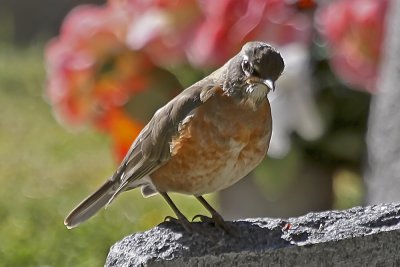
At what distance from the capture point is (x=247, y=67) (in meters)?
2.90

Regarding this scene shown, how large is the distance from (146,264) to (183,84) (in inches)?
87.7

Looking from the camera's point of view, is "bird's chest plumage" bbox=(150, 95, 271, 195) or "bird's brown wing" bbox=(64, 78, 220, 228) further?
"bird's brown wing" bbox=(64, 78, 220, 228)

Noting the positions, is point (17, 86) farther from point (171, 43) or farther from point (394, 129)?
point (394, 129)

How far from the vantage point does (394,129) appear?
4023 mm

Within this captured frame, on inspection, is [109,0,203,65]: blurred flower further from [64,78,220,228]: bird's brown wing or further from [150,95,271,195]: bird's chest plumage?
[150,95,271,195]: bird's chest plumage

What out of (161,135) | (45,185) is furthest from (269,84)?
(45,185)

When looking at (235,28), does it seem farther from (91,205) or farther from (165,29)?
(91,205)

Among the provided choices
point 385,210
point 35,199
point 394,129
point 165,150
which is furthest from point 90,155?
point 385,210

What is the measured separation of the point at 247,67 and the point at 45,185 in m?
3.24

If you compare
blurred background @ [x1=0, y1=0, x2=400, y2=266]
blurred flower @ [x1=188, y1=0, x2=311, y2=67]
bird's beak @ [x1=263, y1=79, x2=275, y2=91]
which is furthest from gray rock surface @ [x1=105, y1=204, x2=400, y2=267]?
blurred flower @ [x1=188, y1=0, x2=311, y2=67]

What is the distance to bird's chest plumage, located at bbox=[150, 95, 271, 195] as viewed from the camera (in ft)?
9.37

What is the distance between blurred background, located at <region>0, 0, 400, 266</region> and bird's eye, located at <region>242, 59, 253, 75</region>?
1218 millimetres

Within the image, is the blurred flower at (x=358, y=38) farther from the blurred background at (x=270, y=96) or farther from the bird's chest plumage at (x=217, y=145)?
the bird's chest plumage at (x=217, y=145)

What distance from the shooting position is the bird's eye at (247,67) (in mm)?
2887
